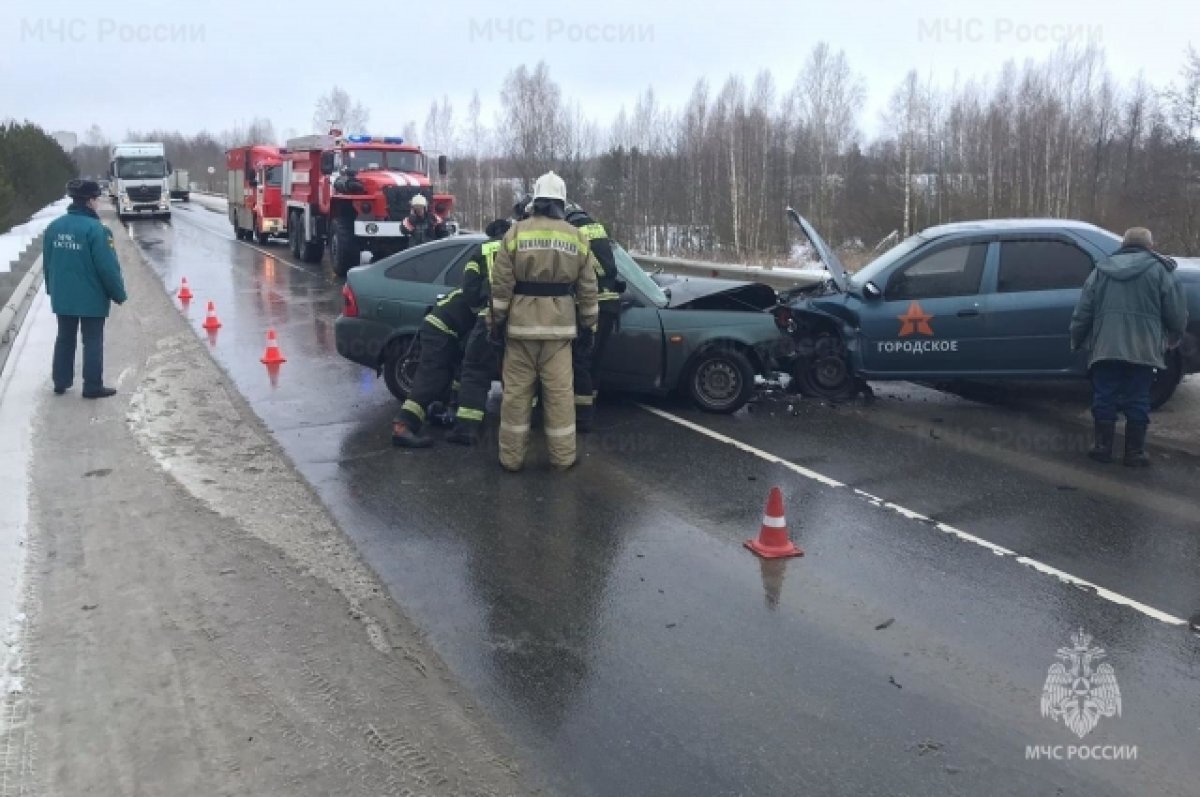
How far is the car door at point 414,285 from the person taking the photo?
8688 millimetres

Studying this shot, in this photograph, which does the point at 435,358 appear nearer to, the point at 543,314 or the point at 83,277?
the point at 543,314

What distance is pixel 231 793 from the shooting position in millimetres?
3346

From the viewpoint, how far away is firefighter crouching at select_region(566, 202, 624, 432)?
7.43 m

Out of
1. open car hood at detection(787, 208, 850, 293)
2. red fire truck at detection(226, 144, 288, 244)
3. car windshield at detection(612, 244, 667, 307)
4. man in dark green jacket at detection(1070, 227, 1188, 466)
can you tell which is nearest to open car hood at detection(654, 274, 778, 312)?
car windshield at detection(612, 244, 667, 307)

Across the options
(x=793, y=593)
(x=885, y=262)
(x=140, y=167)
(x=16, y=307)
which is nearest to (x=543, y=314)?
(x=793, y=593)

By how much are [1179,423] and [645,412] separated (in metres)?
4.55

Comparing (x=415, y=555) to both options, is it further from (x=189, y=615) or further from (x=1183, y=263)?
(x=1183, y=263)

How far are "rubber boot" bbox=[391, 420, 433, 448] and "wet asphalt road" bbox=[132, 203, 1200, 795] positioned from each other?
11 cm

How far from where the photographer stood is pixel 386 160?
70.4 ft

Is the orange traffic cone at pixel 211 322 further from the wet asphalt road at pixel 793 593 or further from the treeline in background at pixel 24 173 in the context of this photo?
the treeline in background at pixel 24 173

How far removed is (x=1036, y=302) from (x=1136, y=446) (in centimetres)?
169

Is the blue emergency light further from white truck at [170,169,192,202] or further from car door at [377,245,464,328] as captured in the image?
white truck at [170,169,192,202]

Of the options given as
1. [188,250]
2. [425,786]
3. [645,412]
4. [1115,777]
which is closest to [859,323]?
[645,412]

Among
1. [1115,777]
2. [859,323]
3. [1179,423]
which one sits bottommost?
[1115,777]
